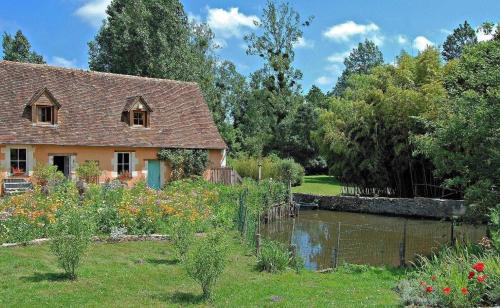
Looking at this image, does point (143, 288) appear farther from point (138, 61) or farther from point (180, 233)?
point (138, 61)

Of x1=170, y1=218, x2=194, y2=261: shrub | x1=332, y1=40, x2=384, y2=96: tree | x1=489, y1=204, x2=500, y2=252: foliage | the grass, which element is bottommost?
the grass

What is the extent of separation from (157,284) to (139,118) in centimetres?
2103

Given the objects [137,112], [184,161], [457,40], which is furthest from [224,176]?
[457,40]

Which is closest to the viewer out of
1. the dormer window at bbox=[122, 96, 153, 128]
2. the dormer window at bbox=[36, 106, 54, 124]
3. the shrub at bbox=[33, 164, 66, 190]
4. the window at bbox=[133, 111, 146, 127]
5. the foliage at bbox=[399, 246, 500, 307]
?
the foliage at bbox=[399, 246, 500, 307]

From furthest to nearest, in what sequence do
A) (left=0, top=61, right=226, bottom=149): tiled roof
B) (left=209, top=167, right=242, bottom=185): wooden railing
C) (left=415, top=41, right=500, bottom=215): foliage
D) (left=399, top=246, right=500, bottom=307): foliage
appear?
1. (left=209, top=167, right=242, bottom=185): wooden railing
2. (left=0, top=61, right=226, bottom=149): tiled roof
3. (left=415, top=41, right=500, bottom=215): foliage
4. (left=399, top=246, right=500, bottom=307): foliage

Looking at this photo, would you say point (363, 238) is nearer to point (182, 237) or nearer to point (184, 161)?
point (182, 237)

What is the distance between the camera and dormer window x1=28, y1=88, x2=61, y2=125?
26094mm

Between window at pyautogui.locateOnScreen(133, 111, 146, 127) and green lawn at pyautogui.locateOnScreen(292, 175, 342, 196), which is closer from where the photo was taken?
window at pyautogui.locateOnScreen(133, 111, 146, 127)

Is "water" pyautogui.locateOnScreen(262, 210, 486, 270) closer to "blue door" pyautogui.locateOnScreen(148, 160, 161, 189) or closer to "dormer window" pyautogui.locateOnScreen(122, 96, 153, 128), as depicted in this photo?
"blue door" pyautogui.locateOnScreen(148, 160, 161, 189)

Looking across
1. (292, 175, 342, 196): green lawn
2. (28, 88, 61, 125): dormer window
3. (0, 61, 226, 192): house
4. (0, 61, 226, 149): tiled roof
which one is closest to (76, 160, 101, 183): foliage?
(0, 61, 226, 192): house

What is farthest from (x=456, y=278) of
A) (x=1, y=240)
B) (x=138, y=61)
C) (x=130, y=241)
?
(x=138, y=61)

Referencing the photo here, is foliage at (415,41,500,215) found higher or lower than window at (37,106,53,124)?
lower

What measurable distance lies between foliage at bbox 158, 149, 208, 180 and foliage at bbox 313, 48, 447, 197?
27.3 ft

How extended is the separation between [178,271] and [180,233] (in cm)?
86
